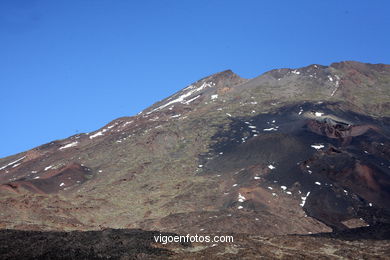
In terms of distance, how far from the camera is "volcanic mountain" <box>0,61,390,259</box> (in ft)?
210

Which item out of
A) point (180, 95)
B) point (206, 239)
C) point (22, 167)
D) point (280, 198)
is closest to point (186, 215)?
point (280, 198)

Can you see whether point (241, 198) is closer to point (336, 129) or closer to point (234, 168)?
point (234, 168)

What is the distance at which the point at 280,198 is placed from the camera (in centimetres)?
7156

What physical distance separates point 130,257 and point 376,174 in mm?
51987

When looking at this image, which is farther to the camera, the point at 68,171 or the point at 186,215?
the point at 68,171

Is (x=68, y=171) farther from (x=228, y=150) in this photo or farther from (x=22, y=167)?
(x=228, y=150)

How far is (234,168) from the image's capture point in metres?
87.1

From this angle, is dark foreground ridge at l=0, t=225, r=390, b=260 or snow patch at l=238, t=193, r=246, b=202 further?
snow patch at l=238, t=193, r=246, b=202

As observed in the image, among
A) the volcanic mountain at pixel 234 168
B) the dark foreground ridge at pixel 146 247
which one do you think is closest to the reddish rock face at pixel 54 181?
the volcanic mountain at pixel 234 168

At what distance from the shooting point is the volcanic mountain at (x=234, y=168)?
63.9 meters

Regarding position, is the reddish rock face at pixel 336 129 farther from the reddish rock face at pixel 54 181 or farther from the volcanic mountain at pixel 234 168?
the reddish rock face at pixel 54 181

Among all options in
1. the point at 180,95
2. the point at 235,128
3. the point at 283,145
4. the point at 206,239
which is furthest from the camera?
the point at 180,95

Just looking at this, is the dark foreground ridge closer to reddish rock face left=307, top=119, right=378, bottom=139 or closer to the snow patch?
the snow patch

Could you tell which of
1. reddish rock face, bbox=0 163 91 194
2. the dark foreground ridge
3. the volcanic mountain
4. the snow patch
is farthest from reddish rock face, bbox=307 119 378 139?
the dark foreground ridge
